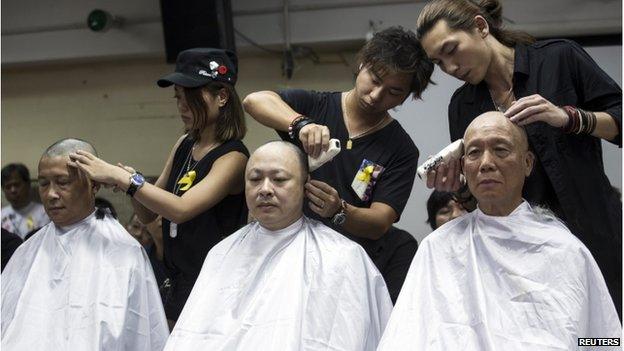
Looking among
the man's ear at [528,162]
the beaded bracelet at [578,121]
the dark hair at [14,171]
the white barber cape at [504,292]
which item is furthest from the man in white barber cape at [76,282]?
the dark hair at [14,171]

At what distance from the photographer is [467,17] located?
1985 mm

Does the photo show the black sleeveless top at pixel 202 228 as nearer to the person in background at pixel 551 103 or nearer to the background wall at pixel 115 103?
the person in background at pixel 551 103

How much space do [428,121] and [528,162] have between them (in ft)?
8.49

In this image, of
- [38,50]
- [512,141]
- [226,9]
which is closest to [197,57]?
[512,141]

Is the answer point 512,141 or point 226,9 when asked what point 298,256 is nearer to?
point 512,141

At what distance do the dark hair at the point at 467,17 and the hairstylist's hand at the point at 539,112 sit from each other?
312 mm

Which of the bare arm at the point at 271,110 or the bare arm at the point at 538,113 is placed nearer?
the bare arm at the point at 538,113

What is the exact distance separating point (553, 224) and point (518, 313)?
249 millimetres


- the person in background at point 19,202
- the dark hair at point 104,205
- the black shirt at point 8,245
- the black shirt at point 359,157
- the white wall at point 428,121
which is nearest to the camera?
the black shirt at point 359,157

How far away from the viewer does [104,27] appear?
515cm

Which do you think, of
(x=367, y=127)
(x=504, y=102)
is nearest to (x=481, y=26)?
(x=504, y=102)

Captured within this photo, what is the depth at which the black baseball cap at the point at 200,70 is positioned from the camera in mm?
2297

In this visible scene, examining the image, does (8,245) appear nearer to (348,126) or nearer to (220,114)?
(220,114)

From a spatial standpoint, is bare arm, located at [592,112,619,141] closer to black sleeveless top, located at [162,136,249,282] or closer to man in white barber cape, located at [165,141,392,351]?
man in white barber cape, located at [165,141,392,351]
